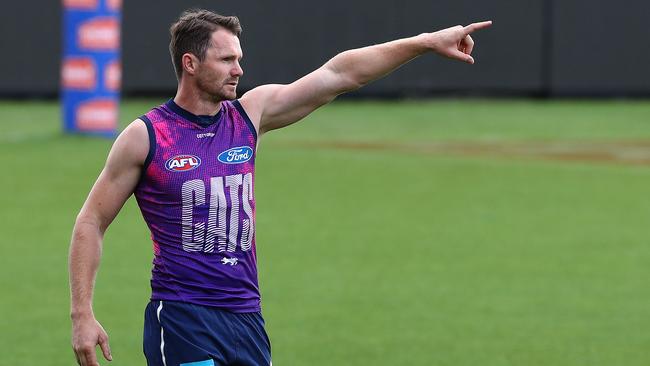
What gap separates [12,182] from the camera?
1585cm

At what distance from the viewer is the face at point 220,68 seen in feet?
16.8

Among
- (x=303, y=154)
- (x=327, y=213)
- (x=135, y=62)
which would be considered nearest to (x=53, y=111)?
(x=135, y=62)

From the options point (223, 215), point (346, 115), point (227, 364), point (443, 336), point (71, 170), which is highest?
point (223, 215)

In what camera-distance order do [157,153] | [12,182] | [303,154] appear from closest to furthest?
[157,153]
[12,182]
[303,154]

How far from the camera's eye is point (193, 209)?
5.15m

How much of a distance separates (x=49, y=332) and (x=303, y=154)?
1087 cm

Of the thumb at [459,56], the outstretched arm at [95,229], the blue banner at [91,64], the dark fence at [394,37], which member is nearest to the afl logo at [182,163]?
the outstretched arm at [95,229]

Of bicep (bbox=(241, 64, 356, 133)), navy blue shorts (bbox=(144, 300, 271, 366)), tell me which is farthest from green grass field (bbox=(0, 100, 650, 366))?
navy blue shorts (bbox=(144, 300, 271, 366))

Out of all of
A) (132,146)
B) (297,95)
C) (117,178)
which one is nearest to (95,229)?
(117,178)

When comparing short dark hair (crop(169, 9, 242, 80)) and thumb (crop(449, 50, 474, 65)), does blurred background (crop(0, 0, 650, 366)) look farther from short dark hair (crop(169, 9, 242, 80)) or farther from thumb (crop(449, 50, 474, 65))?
short dark hair (crop(169, 9, 242, 80))

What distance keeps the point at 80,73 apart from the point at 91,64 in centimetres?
21

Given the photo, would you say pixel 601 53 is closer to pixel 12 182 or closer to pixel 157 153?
pixel 12 182

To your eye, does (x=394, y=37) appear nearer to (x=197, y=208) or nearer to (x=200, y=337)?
(x=197, y=208)

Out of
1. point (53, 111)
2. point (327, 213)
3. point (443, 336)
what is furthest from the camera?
point (53, 111)
